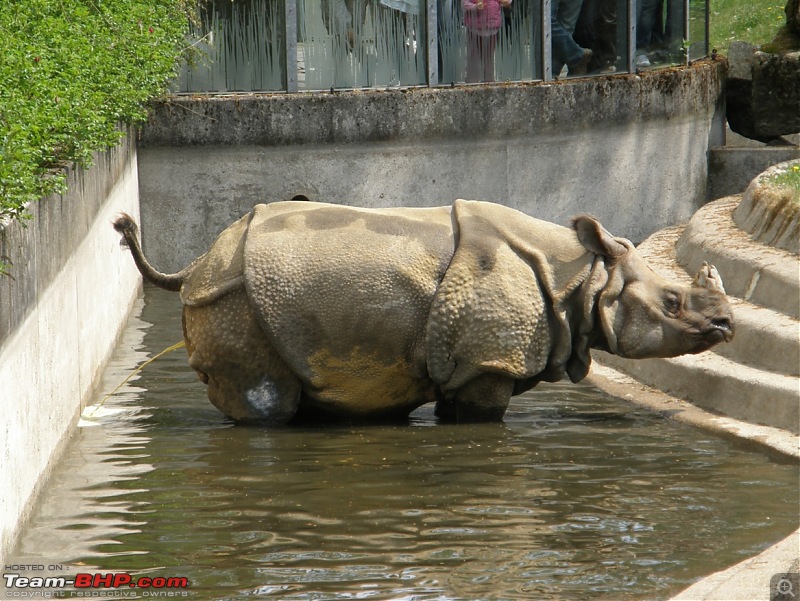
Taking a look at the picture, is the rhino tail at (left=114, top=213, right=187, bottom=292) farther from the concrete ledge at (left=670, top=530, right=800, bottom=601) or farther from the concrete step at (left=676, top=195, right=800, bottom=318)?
the concrete ledge at (left=670, top=530, right=800, bottom=601)

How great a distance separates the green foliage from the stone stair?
4.17 metres

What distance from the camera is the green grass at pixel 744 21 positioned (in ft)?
79.5

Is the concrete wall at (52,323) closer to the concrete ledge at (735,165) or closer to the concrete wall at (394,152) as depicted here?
the concrete wall at (394,152)

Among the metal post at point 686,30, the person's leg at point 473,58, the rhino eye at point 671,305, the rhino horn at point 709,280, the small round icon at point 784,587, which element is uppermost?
the metal post at point 686,30

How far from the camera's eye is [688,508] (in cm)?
698

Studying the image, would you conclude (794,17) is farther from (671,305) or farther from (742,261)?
(671,305)

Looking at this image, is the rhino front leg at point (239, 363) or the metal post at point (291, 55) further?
the metal post at point (291, 55)

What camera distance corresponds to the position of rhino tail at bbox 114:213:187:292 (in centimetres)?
888

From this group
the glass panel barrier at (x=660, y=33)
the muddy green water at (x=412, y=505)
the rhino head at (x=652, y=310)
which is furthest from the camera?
the glass panel barrier at (x=660, y=33)

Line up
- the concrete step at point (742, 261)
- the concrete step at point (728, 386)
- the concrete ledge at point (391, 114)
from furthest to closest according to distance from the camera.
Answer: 1. the concrete ledge at point (391, 114)
2. the concrete step at point (742, 261)
3. the concrete step at point (728, 386)

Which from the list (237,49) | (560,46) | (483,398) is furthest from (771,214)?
(237,49)

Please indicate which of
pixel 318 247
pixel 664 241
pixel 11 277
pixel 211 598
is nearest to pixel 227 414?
pixel 318 247

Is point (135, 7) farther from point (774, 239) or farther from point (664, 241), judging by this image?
point (774, 239)

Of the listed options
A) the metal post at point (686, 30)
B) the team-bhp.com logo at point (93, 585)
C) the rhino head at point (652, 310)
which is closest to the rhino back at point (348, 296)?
the rhino head at point (652, 310)
